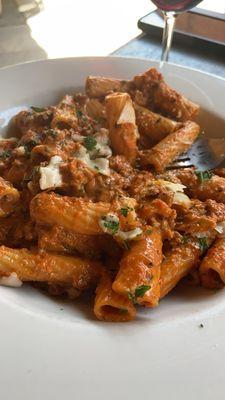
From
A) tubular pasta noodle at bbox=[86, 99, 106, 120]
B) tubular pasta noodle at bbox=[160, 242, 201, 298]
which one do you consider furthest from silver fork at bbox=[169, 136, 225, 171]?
tubular pasta noodle at bbox=[160, 242, 201, 298]

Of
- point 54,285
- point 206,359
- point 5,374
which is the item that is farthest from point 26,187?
point 206,359

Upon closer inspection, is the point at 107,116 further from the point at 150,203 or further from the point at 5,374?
the point at 5,374

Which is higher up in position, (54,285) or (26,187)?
(26,187)

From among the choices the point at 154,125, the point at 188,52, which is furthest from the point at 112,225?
the point at 188,52

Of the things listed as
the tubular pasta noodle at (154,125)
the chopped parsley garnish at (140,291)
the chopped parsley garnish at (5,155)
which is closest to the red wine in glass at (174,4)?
the tubular pasta noodle at (154,125)

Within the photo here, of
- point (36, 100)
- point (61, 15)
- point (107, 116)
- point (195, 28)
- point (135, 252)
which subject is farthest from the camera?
point (61, 15)

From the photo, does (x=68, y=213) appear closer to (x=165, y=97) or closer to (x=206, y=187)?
(x=206, y=187)

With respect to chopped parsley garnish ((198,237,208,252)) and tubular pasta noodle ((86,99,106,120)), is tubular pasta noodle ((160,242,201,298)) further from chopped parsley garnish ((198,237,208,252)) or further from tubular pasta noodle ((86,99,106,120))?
tubular pasta noodle ((86,99,106,120))
